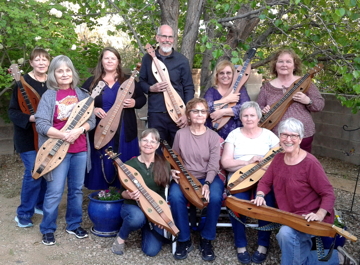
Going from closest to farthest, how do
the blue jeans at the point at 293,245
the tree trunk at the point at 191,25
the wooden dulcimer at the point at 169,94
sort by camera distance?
the blue jeans at the point at 293,245
the wooden dulcimer at the point at 169,94
the tree trunk at the point at 191,25

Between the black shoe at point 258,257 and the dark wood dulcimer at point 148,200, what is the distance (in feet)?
2.24

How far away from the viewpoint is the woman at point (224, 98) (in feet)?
12.9

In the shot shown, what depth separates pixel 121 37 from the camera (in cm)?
790

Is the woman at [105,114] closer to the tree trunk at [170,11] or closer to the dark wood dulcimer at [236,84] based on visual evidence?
the dark wood dulcimer at [236,84]

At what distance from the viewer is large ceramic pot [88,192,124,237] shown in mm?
3668

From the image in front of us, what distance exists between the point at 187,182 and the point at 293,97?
4.34 ft

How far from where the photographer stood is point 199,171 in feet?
11.7

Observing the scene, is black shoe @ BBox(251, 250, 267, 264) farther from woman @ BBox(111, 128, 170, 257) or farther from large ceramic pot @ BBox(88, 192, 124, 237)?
large ceramic pot @ BBox(88, 192, 124, 237)

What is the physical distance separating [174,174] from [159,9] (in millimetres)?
2685

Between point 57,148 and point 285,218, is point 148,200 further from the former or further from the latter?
point 285,218

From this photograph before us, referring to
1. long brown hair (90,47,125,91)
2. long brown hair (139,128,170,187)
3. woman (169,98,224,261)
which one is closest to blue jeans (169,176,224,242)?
woman (169,98,224,261)

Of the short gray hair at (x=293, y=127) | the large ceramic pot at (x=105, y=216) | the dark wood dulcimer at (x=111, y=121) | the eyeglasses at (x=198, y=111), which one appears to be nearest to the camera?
the short gray hair at (x=293, y=127)

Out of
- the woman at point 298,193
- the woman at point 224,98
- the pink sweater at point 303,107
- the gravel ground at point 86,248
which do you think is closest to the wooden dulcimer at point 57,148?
the gravel ground at point 86,248

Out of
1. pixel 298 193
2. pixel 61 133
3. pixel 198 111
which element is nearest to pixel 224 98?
pixel 198 111
